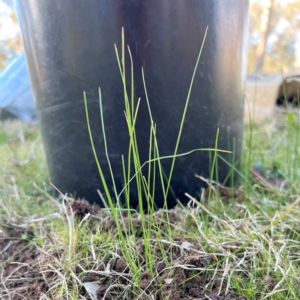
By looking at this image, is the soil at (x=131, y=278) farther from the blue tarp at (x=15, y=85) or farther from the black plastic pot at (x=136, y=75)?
the blue tarp at (x=15, y=85)

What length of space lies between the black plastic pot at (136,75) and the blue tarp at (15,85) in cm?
45

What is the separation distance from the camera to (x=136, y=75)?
0.68 meters

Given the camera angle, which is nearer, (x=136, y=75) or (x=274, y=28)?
(x=136, y=75)

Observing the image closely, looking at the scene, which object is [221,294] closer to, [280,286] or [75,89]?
[280,286]

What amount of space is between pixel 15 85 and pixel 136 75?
2.38ft

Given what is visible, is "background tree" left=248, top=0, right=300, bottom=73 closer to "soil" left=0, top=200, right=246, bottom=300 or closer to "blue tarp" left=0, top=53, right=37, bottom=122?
"blue tarp" left=0, top=53, right=37, bottom=122

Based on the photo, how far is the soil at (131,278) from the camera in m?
0.45

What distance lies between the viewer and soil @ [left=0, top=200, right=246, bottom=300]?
1.48ft

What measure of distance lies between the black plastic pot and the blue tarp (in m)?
0.45

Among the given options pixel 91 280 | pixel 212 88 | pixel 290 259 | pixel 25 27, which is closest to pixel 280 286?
pixel 290 259

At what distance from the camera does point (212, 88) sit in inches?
29.2

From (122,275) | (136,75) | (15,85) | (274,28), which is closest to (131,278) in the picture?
(122,275)

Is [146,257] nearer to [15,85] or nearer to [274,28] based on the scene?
[15,85]

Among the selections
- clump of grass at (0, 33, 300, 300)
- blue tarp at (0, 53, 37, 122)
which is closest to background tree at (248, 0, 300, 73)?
blue tarp at (0, 53, 37, 122)
